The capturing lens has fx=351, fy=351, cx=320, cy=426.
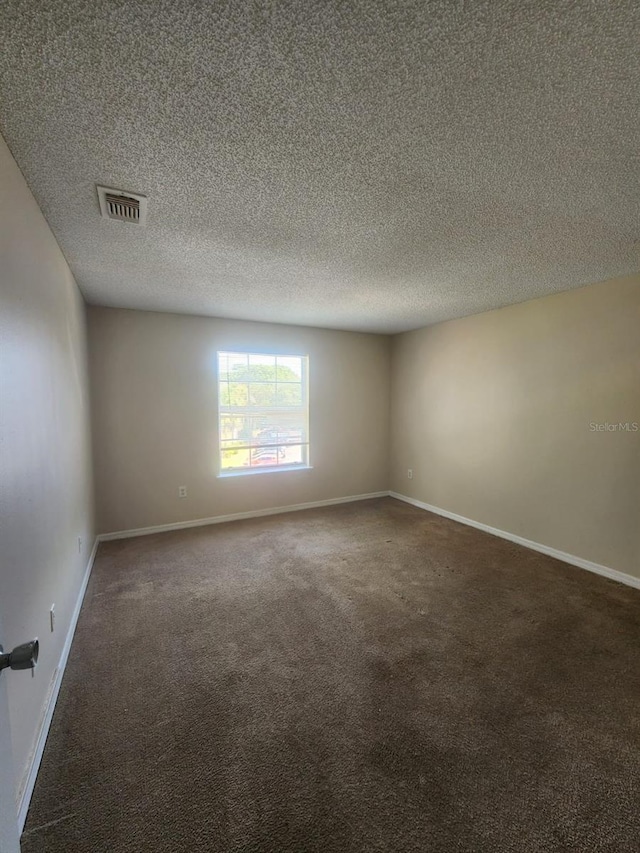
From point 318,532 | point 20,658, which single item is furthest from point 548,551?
point 20,658

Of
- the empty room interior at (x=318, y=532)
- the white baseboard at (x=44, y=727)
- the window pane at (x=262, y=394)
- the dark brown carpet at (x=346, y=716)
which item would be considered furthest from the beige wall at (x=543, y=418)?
the white baseboard at (x=44, y=727)

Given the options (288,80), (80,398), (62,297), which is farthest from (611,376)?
(80,398)

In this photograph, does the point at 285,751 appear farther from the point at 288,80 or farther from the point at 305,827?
the point at 288,80

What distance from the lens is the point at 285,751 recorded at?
1.41 m

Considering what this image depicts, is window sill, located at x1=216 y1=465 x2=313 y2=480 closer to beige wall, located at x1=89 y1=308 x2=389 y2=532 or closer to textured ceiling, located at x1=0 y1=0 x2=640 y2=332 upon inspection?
beige wall, located at x1=89 y1=308 x2=389 y2=532

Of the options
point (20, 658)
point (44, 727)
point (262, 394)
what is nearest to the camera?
point (20, 658)

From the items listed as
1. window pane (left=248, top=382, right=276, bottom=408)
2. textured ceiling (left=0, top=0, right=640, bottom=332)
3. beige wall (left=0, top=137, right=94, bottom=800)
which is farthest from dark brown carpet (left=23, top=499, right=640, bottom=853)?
textured ceiling (left=0, top=0, right=640, bottom=332)

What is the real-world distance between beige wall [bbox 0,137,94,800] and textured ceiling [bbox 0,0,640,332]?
0.29m

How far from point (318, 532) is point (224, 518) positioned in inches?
46.0

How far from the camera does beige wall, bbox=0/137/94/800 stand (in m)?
1.21

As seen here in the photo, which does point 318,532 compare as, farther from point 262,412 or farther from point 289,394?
point 289,394

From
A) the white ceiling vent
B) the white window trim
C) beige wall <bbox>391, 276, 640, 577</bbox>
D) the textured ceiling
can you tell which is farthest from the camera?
the white window trim

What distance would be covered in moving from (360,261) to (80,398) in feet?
7.99

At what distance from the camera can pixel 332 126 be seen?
1231 millimetres
